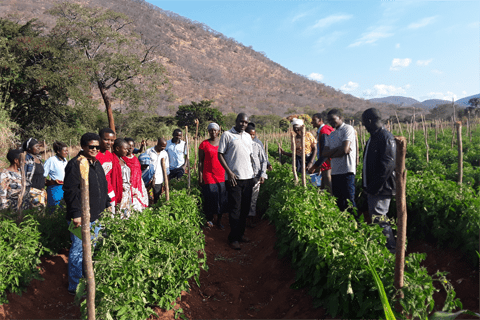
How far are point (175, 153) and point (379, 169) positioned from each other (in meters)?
5.18

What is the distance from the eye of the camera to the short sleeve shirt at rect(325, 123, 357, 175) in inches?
206

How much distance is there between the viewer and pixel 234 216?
5570mm

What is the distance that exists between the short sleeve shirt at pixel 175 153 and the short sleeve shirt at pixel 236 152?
2906 mm

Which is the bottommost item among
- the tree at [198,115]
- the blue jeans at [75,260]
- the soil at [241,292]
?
the soil at [241,292]

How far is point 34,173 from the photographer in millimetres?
5672

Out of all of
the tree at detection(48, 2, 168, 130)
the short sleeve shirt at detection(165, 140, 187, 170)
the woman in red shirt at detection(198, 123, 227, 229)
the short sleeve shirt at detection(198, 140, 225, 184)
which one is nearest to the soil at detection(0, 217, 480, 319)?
the woman in red shirt at detection(198, 123, 227, 229)

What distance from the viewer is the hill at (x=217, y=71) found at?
6819 cm

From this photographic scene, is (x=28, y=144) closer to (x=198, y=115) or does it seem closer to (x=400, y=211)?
(x=400, y=211)

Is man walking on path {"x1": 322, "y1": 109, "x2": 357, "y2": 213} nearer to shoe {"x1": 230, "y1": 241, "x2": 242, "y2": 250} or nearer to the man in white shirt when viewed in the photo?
shoe {"x1": 230, "y1": 241, "x2": 242, "y2": 250}

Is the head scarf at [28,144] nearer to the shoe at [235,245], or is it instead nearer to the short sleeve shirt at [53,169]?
the short sleeve shirt at [53,169]

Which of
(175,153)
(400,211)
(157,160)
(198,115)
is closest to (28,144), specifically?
(157,160)

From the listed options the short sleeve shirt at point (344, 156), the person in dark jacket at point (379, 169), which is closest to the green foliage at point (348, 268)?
the person in dark jacket at point (379, 169)

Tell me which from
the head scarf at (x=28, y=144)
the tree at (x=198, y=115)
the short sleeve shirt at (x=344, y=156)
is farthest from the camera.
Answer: the tree at (x=198, y=115)

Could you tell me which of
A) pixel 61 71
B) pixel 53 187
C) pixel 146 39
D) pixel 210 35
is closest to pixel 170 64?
pixel 146 39
